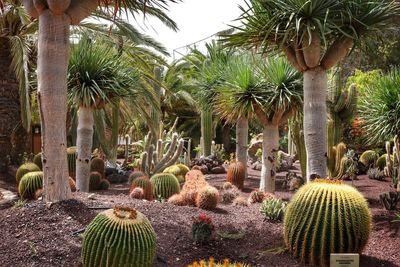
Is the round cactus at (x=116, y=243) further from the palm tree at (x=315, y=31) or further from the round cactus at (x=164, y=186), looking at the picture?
the round cactus at (x=164, y=186)

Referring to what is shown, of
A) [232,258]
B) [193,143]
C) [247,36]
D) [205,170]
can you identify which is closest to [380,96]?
[247,36]

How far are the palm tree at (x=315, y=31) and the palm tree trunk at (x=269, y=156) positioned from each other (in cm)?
257

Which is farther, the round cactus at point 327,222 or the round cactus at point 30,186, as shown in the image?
the round cactus at point 30,186

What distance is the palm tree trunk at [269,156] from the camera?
905 cm

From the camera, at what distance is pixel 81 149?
8781mm

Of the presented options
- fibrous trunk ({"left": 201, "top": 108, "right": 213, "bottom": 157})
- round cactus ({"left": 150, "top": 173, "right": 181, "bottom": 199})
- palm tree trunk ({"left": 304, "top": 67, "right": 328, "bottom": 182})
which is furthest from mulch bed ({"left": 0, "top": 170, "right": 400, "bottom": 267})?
fibrous trunk ({"left": 201, "top": 108, "right": 213, "bottom": 157})

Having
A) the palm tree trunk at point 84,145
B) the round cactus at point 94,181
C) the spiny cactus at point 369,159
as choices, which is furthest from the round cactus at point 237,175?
the spiny cactus at point 369,159

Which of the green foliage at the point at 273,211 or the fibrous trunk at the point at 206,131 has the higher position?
the fibrous trunk at the point at 206,131

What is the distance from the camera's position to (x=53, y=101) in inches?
225

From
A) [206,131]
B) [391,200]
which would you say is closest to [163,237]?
[391,200]

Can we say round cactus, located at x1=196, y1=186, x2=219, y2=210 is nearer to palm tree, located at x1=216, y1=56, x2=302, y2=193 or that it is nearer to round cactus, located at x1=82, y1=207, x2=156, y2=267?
palm tree, located at x1=216, y1=56, x2=302, y2=193

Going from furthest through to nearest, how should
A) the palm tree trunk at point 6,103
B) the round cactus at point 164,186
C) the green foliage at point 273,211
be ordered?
1. the palm tree trunk at point 6,103
2. the round cactus at point 164,186
3. the green foliage at point 273,211

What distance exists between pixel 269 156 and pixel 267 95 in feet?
4.07

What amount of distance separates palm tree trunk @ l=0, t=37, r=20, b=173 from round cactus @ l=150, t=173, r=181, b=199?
5425 mm
